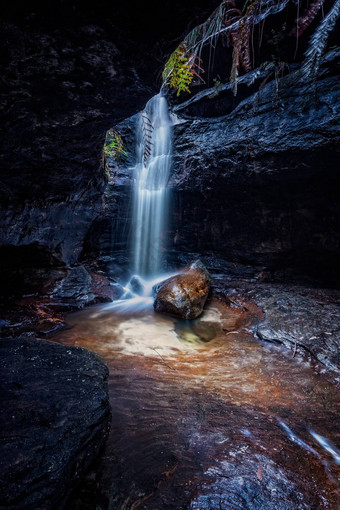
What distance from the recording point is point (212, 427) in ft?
5.24

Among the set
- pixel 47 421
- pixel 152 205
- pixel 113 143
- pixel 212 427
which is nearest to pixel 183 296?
pixel 212 427

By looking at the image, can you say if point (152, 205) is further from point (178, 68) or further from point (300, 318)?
point (300, 318)

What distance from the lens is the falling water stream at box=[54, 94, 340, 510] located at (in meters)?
1.13

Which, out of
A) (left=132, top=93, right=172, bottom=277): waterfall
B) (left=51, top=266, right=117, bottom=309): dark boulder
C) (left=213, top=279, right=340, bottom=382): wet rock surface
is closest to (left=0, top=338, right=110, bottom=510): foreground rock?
(left=213, top=279, right=340, bottom=382): wet rock surface

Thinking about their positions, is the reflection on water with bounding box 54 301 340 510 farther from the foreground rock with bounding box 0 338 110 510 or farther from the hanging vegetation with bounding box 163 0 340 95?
the hanging vegetation with bounding box 163 0 340 95

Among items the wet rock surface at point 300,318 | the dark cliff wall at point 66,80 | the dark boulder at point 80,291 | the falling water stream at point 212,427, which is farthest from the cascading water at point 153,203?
the falling water stream at point 212,427

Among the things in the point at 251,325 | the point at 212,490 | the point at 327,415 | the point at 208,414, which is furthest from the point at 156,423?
the point at 251,325

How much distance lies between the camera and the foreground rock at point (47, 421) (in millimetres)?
873

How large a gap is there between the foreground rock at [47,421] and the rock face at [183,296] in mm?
3063

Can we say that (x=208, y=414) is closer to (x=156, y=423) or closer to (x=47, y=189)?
(x=156, y=423)

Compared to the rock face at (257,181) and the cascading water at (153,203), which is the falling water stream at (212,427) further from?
the cascading water at (153,203)

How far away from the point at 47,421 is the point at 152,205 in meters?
7.56

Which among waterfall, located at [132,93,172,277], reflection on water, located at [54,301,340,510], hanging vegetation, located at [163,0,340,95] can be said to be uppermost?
hanging vegetation, located at [163,0,340,95]

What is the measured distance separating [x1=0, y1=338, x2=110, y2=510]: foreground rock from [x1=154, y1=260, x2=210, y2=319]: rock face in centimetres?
306
